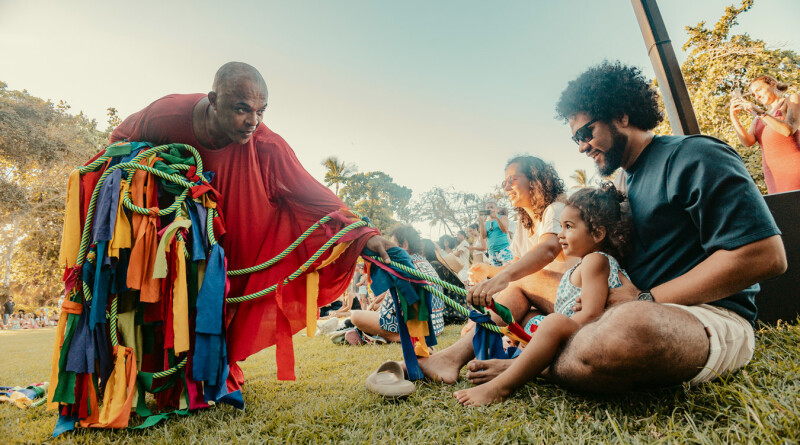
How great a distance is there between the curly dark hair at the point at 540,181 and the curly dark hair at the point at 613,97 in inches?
37.1

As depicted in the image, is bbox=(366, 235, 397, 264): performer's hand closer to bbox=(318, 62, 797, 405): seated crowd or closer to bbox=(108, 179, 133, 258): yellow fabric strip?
bbox=(318, 62, 797, 405): seated crowd

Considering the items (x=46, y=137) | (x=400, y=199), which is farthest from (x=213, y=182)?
(x=400, y=199)

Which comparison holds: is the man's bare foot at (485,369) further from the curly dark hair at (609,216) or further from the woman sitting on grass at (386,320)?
the woman sitting on grass at (386,320)

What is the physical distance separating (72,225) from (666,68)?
4197 millimetres

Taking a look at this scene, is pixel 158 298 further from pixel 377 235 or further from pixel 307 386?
pixel 377 235

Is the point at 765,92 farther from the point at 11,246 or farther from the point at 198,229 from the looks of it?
the point at 11,246

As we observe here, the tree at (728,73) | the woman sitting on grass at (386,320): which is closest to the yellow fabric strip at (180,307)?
the woman sitting on grass at (386,320)

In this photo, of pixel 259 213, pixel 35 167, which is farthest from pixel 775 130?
pixel 35 167

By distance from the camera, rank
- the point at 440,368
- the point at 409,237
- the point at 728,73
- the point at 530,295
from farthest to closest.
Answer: the point at 728,73, the point at 409,237, the point at 530,295, the point at 440,368

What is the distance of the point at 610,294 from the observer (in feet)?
5.72

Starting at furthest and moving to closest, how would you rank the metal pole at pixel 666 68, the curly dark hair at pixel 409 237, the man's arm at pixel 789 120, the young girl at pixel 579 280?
the curly dark hair at pixel 409 237 < the man's arm at pixel 789 120 < the metal pole at pixel 666 68 < the young girl at pixel 579 280

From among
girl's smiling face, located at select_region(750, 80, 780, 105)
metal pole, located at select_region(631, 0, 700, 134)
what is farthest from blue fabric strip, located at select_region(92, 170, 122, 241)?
girl's smiling face, located at select_region(750, 80, 780, 105)

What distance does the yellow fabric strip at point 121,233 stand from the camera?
1.86 meters

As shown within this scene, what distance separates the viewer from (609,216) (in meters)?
1.86
